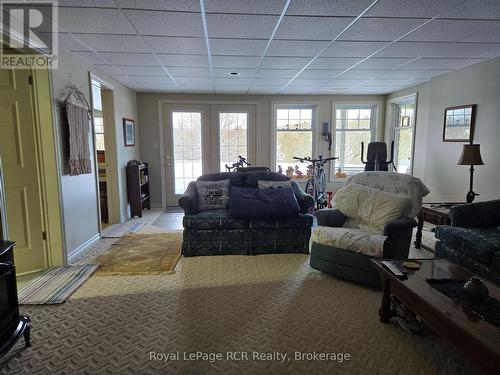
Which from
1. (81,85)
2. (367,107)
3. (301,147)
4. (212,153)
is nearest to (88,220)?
(81,85)

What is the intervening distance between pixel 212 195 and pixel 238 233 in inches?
24.1

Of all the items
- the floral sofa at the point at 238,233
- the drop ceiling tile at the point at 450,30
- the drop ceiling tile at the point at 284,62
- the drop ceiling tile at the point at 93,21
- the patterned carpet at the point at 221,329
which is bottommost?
the patterned carpet at the point at 221,329

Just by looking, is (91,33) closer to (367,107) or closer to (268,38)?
(268,38)

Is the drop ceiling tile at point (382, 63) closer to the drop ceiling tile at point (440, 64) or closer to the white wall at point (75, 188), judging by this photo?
the drop ceiling tile at point (440, 64)

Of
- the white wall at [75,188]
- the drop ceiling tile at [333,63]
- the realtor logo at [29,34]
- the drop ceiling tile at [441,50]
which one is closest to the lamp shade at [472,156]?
the drop ceiling tile at [441,50]

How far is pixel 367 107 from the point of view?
651 cm

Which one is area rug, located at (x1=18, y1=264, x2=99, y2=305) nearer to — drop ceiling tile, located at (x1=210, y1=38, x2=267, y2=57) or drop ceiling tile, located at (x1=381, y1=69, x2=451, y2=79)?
drop ceiling tile, located at (x1=210, y1=38, x2=267, y2=57)

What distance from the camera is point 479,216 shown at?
2.94m

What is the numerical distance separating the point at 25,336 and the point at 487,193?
4.86m

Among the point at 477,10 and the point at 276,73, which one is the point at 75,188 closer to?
the point at 276,73

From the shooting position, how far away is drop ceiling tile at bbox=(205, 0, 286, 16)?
2.24 meters

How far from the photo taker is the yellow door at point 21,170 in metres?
2.83

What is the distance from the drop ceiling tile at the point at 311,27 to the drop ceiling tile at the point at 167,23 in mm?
760

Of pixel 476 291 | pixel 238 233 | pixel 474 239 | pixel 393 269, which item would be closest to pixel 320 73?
pixel 238 233
